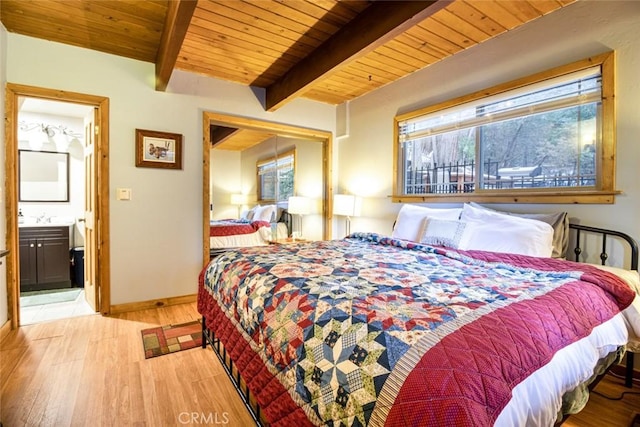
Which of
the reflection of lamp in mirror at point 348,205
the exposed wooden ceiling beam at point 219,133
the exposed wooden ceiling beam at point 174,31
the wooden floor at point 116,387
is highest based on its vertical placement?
the exposed wooden ceiling beam at point 174,31

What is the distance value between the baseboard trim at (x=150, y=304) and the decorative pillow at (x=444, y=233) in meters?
2.51

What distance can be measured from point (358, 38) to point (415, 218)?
1587mm

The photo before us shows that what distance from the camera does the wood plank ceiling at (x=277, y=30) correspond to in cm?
217

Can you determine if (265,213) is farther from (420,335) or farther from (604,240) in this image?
(420,335)

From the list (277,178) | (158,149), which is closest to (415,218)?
(277,178)

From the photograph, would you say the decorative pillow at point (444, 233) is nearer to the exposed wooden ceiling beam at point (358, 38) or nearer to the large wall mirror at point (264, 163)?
the exposed wooden ceiling beam at point (358, 38)

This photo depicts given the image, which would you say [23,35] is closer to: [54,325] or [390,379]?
[54,325]

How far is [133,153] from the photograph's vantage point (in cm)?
302

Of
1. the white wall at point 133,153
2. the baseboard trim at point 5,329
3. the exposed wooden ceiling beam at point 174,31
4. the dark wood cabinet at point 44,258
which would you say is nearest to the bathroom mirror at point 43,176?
the dark wood cabinet at point 44,258

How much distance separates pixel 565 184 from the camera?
229 centimetres

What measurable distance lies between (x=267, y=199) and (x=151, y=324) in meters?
2.14

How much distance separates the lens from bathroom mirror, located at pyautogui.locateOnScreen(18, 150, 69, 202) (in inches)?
160

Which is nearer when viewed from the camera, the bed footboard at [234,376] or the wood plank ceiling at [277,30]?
the bed footboard at [234,376]

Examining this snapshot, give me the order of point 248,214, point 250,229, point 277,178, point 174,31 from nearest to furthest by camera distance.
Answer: point 174,31, point 250,229, point 248,214, point 277,178
